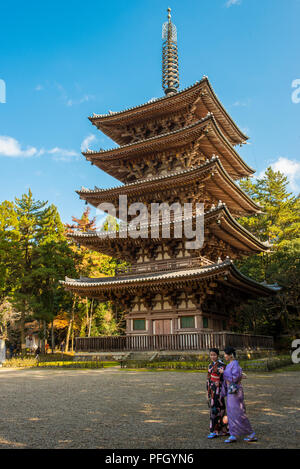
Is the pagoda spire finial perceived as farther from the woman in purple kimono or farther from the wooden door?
the woman in purple kimono

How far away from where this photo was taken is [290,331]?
32125 millimetres

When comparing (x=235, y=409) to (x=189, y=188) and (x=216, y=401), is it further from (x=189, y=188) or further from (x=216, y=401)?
(x=189, y=188)

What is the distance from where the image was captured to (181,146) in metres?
25.2

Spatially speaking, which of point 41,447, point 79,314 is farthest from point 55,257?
point 41,447

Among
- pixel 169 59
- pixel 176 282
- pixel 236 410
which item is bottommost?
pixel 236 410

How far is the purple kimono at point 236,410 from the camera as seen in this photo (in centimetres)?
583

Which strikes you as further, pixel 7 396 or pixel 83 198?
pixel 83 198

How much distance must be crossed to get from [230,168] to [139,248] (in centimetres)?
1029

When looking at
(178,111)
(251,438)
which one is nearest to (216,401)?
(251,438)

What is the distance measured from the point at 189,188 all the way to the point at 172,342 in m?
9.75

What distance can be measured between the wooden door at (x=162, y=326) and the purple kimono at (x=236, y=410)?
17.4 metres

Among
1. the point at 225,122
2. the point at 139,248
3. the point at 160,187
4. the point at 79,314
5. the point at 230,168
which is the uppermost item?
the point at 225,122

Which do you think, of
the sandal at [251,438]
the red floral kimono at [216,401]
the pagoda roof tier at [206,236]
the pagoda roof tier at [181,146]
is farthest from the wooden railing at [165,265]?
the sandal at [251,438]
